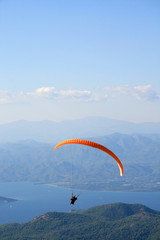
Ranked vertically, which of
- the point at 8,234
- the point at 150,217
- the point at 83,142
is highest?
the point at 83,142

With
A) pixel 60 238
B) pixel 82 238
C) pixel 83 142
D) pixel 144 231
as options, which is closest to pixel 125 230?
pixel 144 231

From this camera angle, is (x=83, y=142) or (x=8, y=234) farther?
(x=8, y=234)

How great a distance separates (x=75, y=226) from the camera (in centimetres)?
19875

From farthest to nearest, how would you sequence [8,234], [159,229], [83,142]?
[8,234], [159,229], [83,142]

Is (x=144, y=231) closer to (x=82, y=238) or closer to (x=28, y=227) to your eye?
(x=82, y=238)

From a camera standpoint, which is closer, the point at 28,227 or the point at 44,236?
the point at 44,236

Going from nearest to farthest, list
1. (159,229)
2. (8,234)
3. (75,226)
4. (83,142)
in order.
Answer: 1. (83,142)
2. (159,229)
3. (8,234)
4. (75,226)

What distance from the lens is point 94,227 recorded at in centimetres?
19262

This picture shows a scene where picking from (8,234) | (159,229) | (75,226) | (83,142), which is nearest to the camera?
(83,142)

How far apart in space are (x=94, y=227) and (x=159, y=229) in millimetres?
38044

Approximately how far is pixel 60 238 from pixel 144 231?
45.3 meters

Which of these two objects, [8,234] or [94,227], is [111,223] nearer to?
[94,227]

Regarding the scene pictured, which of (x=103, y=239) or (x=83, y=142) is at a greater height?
(x=83, y=142)

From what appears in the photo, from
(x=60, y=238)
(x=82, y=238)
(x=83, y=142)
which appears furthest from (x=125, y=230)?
(x=83, y=142)
